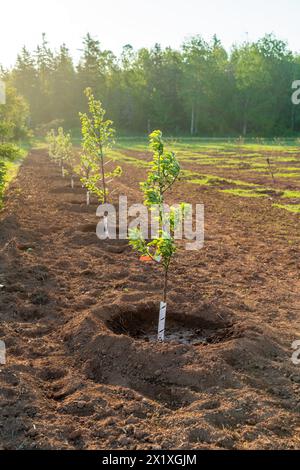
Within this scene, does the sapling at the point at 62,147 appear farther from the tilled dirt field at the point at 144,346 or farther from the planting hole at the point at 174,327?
the planting hole at the point at 174,327

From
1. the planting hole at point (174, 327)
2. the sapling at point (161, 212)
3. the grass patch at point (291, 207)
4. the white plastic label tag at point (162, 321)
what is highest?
the sapling at point (161, 212)

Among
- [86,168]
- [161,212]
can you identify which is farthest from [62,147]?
[161,212]

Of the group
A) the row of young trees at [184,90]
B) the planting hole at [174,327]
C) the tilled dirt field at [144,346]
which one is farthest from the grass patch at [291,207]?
the row of young trees at [184,90]

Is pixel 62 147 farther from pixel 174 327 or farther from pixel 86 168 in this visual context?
pixel 174 327

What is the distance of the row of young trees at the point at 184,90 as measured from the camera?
71.1 m

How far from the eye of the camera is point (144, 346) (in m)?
6.59

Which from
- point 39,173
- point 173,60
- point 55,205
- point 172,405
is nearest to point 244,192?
point 55,205

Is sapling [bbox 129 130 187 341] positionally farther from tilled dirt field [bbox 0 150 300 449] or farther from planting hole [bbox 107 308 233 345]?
tilled dirt field [bbox 0 150 300 449]

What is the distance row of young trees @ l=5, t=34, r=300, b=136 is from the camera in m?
71.1

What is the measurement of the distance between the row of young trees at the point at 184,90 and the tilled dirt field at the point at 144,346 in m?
61.6

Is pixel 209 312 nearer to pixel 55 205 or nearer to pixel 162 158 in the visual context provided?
pixel 162 158

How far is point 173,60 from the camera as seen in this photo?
3103 inches

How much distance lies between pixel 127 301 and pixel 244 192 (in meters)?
13.0

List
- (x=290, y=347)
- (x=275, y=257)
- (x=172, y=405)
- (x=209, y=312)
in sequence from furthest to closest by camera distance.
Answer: (x=275, y=257)
(x=209, y=312)
(x=290, y=347)
(x=172, y=405)
